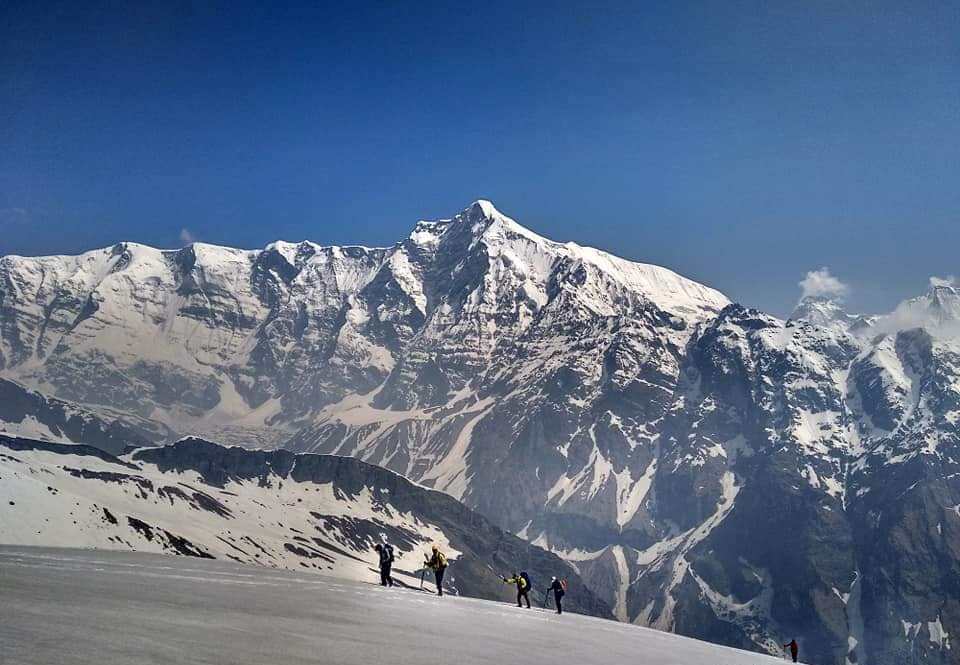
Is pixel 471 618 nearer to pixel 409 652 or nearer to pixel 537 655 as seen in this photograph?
pixel 537 655

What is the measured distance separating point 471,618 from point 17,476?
443 feet

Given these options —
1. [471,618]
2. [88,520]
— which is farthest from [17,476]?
[471,618]

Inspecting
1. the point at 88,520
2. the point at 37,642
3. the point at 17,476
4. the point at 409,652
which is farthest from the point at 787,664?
the point at 17,476

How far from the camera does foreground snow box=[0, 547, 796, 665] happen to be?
88.8 ft

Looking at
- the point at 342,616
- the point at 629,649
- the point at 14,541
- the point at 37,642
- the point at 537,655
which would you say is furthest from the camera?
the point at 14,541

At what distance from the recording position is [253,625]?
112 feet

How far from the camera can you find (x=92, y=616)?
31.3m

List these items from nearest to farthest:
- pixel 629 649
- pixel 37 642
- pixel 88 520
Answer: pixel 37 642
pixel 629 649
pixel 88 520

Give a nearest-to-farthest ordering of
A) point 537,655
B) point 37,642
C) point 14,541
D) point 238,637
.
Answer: point 37,642, point 238,637, point 537,655, point 14,541

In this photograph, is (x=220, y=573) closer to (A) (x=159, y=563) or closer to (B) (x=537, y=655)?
(A) (x=159, y=563)

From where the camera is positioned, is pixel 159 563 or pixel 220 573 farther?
pixel 159 563

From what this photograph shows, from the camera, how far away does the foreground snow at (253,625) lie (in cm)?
2706

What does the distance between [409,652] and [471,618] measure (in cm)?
1737

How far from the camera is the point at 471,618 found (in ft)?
161
